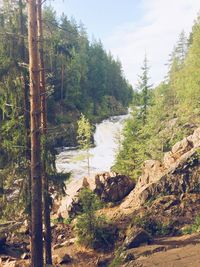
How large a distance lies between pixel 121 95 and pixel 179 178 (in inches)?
3083

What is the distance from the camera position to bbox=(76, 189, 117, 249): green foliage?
47.8 ft

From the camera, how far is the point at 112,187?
21.0 metres

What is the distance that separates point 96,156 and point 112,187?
28.8m

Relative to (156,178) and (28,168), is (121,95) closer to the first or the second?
(156,178)

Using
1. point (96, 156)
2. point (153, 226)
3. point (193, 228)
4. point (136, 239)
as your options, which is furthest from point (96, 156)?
point (136, 239)

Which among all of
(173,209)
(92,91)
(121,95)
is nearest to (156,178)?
(173,209)

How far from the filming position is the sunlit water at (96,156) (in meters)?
41.2

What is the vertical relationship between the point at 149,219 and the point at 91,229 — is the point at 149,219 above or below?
above

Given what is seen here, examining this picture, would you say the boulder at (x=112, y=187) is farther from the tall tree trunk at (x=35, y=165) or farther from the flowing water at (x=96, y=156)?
the flowing water at (x=96, y=156)

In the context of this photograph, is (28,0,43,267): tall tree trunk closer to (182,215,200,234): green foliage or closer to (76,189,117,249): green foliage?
(76,189,117,249): green foliage

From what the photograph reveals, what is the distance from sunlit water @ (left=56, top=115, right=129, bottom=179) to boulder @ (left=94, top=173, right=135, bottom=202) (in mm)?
13299

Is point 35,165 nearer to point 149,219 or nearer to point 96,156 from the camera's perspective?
point 149,219

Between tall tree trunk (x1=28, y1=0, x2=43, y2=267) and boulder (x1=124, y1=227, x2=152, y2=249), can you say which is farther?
boulder (x1=124, y1=227, x2=152, y2=249)

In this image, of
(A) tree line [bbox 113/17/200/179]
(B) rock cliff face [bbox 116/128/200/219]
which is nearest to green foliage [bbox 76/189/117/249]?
(B) rock cliff face [bbox 116/128/200/219]
